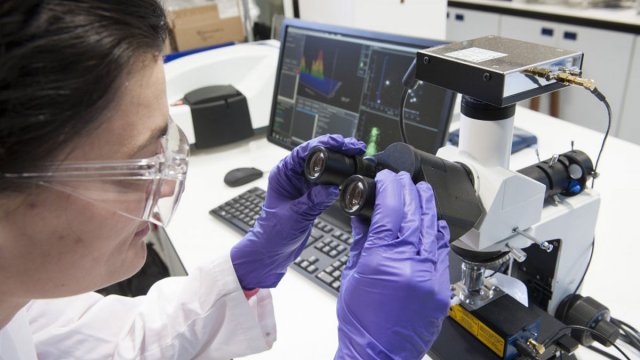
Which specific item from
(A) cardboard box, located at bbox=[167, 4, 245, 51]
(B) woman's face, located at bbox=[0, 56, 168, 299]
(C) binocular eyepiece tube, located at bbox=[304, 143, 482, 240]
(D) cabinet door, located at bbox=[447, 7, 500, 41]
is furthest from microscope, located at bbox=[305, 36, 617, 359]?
(D) cabinet door, located at bbox=[447, 7, 500, 41]

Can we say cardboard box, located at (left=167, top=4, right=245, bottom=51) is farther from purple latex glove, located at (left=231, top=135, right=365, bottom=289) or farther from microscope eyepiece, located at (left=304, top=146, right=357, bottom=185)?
microscope eyepiece, located at (left=304, top=146, right=357, bottom=185)

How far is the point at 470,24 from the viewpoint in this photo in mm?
3717

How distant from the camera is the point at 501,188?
67 centimetres

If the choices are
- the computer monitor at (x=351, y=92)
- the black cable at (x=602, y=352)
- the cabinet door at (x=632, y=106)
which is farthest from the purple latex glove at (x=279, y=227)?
the cabinet door at (x=632, y=106)

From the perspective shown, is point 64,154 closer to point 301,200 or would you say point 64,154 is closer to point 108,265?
point 108,265

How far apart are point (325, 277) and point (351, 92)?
0.50 meters

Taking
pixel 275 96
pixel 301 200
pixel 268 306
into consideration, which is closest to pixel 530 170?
pixel 301 200

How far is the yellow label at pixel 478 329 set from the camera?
750mm

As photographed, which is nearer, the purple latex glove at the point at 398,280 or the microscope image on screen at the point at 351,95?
the purple latex glove at the point at 398,280

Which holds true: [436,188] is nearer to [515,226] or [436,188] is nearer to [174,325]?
[515,226]

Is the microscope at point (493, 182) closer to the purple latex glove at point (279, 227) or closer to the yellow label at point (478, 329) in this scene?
the yellow label at point (478, 329)

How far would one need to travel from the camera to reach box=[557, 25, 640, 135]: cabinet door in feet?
9.32

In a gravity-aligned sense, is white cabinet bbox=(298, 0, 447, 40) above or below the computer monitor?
above

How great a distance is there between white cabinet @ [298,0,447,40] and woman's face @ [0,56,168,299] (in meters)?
1.20
